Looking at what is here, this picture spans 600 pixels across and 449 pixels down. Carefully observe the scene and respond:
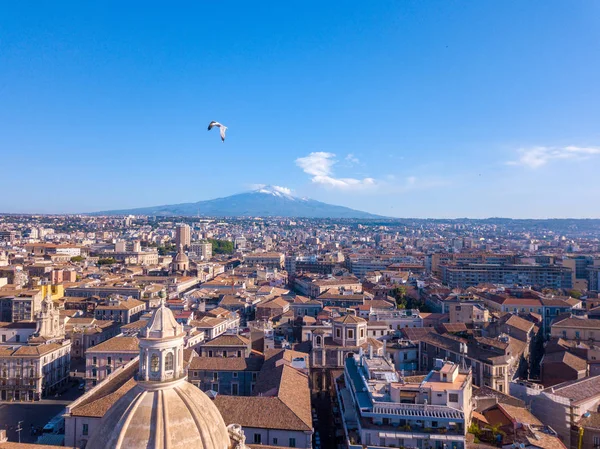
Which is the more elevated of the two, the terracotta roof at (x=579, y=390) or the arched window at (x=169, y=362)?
the arched window at (x=169, y=362)

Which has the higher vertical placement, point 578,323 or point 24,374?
point 578,323

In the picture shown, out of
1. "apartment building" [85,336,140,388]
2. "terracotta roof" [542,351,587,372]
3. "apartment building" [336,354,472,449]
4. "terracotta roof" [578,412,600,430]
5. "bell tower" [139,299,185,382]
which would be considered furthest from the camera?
"apartment building" [85,336,140,388]

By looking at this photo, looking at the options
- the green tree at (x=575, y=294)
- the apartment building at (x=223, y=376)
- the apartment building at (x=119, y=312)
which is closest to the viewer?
the apartment building at (x=223, y=376)

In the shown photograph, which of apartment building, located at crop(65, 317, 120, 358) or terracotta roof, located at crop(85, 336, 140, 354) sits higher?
terracotta roof, located at crop(85, 336, 140, 354)

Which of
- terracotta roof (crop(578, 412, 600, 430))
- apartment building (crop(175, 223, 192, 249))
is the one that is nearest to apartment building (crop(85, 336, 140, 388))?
terracotta roof (crop(578, 412, 600, 430))

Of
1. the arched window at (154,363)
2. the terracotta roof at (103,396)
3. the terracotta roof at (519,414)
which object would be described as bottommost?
the terracotta roof at (519,414)

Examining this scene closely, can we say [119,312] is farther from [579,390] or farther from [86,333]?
[579,390]

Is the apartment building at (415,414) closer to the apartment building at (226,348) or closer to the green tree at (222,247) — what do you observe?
the apartment building at (226,348)

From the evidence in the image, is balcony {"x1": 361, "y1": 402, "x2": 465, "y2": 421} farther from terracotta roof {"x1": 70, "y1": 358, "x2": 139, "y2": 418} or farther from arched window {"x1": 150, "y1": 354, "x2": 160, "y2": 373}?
arched window {"x1": 150, "y1": 354, "x2": 160, "y2": 373}

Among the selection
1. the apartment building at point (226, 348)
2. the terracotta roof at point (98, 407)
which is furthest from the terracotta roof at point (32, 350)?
the terracotta roof at point (98, 407)

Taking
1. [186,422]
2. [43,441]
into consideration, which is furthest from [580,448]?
[43,441]

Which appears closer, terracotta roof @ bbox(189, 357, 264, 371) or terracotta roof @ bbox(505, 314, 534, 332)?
terracotta roof @ bbox(189, 357, 264, 371)

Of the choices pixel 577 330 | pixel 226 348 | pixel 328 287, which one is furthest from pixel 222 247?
pixel 577 330
